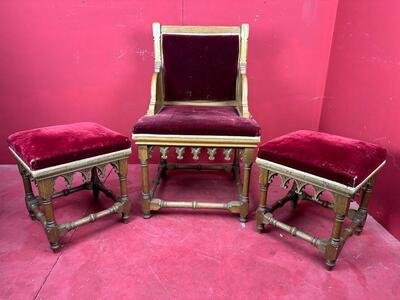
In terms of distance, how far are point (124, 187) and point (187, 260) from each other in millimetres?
556

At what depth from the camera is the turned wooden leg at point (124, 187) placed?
177cm

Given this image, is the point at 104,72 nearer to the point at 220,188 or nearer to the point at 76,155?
the point at 76,155

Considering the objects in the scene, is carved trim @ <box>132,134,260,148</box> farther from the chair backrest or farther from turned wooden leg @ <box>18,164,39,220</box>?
turned wooden leg @ <box>18,164,39,220</box>

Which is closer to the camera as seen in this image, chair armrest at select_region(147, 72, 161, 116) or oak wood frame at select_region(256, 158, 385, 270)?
oak wood frame at select_region(256, 158, 385, 270)

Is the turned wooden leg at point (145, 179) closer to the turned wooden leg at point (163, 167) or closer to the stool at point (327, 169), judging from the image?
the turned wooden leg at point (163, 167)

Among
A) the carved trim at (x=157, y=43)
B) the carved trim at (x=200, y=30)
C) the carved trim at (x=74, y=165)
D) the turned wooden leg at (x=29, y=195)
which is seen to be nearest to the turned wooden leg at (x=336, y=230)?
the carved trim at (x=74, y=165)

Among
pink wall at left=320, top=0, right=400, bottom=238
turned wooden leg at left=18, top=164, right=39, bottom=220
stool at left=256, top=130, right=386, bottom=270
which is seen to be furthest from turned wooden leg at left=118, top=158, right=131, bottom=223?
pink wall at left=320, top=0, right=400, bottom=238

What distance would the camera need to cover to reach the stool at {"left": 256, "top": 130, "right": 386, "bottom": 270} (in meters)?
1.39

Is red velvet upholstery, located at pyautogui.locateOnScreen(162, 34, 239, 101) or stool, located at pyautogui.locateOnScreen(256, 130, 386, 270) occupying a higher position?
red velvet upholstery, located at pyautogui.locateOnScreen(162, 34, 239, 101)

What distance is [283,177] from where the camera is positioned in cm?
160

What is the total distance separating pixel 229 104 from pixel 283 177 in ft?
2.47

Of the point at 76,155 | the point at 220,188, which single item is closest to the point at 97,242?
the point at 76,155

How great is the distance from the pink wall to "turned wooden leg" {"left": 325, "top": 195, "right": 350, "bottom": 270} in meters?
0.52

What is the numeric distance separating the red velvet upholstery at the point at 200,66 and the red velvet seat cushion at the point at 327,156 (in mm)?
662
